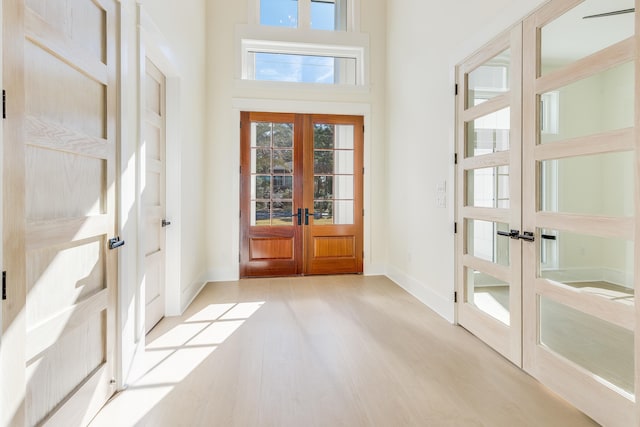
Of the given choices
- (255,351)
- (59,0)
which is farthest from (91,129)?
(255,351)

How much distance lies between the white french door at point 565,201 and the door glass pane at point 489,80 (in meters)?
0.01

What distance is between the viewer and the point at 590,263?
1784 millimetres

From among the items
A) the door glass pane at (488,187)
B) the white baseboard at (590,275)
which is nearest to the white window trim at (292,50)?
the door glass pane at (488,187)

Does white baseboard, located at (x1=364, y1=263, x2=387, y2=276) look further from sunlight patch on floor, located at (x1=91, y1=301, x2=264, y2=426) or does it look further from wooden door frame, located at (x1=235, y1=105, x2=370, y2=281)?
sunlight patch on floor, located at (x1=91, y1=301, x2=264, y2=426)

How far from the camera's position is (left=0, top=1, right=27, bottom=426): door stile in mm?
1111

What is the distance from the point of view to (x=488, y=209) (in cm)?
262

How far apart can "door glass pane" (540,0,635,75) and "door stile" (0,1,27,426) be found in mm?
2638

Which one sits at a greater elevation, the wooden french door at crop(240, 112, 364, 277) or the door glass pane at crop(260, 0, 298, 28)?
the door glass pane at crop(260, 0, 298, 28)

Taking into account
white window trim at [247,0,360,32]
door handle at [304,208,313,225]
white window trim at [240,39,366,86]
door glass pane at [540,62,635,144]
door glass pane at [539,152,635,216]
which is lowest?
door handle at [304,208,313,225]

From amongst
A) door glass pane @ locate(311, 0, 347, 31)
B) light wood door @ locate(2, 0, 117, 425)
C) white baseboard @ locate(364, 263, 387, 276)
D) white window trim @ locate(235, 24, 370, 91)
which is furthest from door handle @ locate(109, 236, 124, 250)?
door glass pane @ locate(311, 0, 347, 31)

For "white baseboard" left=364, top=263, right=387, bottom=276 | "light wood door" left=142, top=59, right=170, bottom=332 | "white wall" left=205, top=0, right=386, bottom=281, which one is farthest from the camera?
"white baseboard" left=364, top=263, right=387, bottom=276

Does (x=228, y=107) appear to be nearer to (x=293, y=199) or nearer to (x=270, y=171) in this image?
(x=270, y=171)

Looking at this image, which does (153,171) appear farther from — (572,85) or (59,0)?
(572,85)

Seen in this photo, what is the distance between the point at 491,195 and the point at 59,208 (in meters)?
2.81
